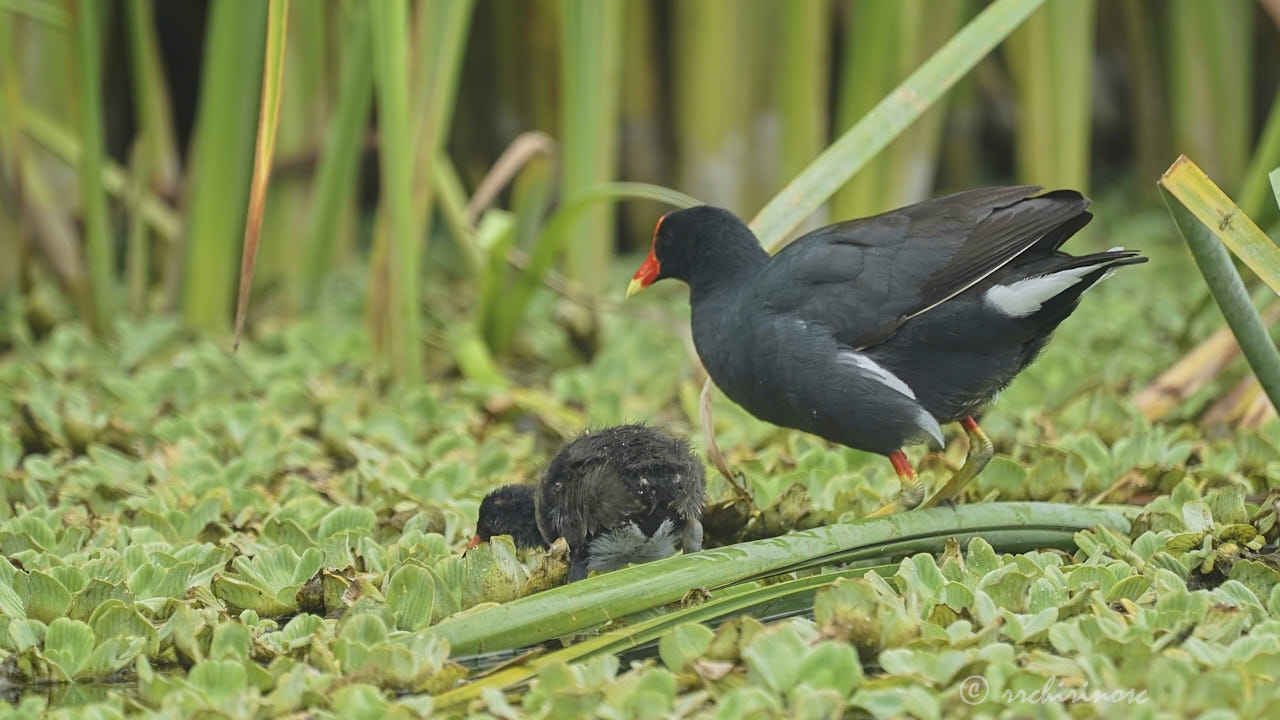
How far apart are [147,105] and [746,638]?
3152 millimetres

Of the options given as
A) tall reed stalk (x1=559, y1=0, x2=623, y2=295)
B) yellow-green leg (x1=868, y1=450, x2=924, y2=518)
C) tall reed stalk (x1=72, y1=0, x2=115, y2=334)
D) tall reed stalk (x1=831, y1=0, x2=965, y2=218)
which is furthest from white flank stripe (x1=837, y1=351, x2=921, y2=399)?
tall reed stalk (x1=72, y1=0, x2=115, y2=334)

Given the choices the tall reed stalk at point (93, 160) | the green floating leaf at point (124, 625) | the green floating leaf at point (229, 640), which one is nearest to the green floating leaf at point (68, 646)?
the green floating leaf at point (124, 625)

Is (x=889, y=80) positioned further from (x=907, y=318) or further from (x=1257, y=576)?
(x=1257, y=576)

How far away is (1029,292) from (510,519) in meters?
0.95

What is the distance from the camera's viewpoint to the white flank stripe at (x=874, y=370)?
7.43 ft

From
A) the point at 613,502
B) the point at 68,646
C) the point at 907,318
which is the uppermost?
the point at 907,318

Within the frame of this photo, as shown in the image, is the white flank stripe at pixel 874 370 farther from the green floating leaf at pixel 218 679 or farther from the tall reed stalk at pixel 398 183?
the tall reed stalk at pixel 398 183

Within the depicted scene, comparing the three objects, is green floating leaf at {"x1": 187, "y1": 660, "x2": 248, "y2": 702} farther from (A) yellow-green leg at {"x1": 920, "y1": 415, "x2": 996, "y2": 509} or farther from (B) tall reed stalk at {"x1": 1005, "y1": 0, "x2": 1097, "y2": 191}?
(B) tall reed stalk at {"x1": 1005, "y1": 0, "x2": 1097, "y2": 191}

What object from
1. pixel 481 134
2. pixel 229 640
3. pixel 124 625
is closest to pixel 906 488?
pixel 229 640

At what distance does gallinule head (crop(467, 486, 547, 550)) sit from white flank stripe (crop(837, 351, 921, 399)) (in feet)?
1.98

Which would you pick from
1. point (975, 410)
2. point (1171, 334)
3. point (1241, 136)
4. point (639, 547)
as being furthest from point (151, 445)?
point (1241, 136)

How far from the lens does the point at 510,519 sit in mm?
2391

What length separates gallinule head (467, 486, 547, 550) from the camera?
93.8 inches

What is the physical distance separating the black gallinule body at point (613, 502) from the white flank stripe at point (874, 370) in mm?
315
